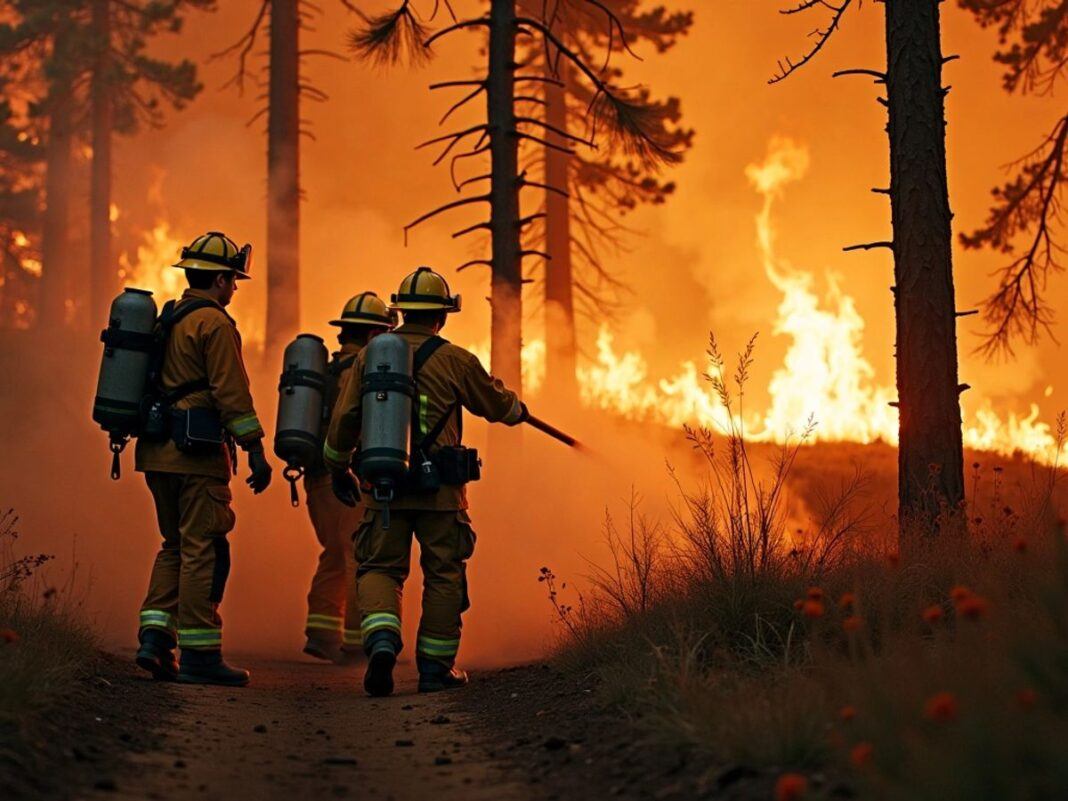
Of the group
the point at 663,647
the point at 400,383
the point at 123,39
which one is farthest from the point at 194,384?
the point at 123,39

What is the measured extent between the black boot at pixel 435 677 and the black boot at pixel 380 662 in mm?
193

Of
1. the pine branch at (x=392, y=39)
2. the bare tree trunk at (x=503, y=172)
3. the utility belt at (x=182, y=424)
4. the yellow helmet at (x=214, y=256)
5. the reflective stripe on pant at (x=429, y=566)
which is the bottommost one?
the reflective stripe on pant at (x=429, y=566)

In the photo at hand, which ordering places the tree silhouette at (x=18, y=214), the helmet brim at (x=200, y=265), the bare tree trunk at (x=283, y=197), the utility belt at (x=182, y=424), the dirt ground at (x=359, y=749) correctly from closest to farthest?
the dirt ground at (x=359, y=749) → the utility belt at (x=182, y=424) → the helmet brim at (x=200, y=265) → the bare tree trunk at (x=283, y=197) → the tree silhouette at (x=18, y=214)

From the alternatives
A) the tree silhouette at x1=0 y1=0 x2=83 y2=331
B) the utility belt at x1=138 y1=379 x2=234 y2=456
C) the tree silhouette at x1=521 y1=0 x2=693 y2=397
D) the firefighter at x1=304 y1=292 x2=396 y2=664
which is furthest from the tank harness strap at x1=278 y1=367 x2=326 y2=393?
the tree silhouette at x1=0 y1=0 x2=83 y2=331

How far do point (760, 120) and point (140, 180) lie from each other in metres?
16.0

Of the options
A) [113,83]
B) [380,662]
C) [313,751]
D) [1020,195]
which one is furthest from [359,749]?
[113,83]

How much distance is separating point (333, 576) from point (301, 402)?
151 centimetres

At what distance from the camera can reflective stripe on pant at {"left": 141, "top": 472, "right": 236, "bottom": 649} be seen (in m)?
6.83

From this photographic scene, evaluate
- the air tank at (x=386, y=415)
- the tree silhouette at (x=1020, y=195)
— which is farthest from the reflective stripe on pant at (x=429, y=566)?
the tree silhouette at (x=1020, y=195)

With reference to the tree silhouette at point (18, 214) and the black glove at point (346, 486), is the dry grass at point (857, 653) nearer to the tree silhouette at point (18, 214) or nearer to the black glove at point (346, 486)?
the black glove at point (346, 486)

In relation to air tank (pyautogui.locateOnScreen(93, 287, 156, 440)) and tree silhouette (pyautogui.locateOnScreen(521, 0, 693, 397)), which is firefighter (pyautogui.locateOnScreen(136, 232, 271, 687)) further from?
tree silhouette (pyautogui.locateOnScreen(521, 0, 693, 397))

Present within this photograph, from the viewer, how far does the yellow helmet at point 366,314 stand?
8.40 m

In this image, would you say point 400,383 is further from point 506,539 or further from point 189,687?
point 506,539

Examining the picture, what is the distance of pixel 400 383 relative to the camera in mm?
6520
